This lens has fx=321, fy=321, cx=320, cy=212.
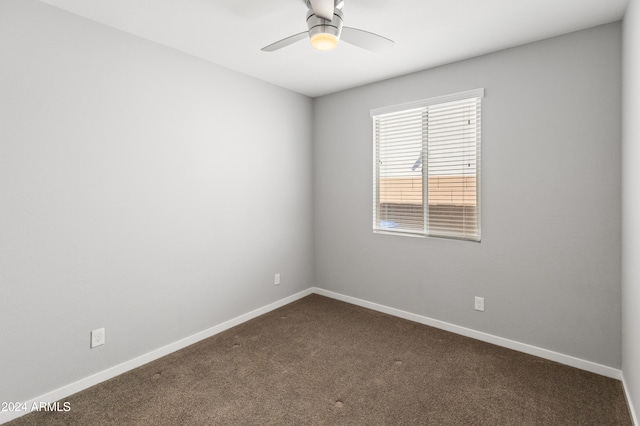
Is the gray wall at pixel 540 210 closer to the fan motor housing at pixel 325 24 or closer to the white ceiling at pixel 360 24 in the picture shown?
the white ceiling at pixel 360 24

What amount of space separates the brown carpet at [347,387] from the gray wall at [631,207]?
1.03 feet

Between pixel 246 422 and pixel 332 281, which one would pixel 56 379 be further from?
pixel 332 281

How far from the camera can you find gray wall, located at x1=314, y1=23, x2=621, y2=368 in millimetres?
2312

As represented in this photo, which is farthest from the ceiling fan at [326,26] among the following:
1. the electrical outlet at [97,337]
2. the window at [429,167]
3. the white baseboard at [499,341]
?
the white baseboard at [499,341]

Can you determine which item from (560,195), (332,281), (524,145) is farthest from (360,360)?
(524,145)

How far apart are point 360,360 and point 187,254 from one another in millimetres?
1726

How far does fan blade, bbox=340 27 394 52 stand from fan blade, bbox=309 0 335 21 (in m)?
0.20

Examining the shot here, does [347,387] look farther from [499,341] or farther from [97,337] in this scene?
[97,337]

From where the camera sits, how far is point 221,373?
94.3 inches

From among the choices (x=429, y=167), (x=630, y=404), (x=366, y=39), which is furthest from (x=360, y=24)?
(x=630, y=404)

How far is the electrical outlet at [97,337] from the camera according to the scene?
2.26 meters

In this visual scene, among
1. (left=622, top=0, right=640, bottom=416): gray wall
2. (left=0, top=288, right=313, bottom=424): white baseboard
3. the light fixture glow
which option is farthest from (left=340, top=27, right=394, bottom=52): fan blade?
(left=0, top=288, right=313, bottom=424): white baseboard

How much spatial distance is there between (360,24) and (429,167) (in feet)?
4.93

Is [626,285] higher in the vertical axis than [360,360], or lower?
higher
